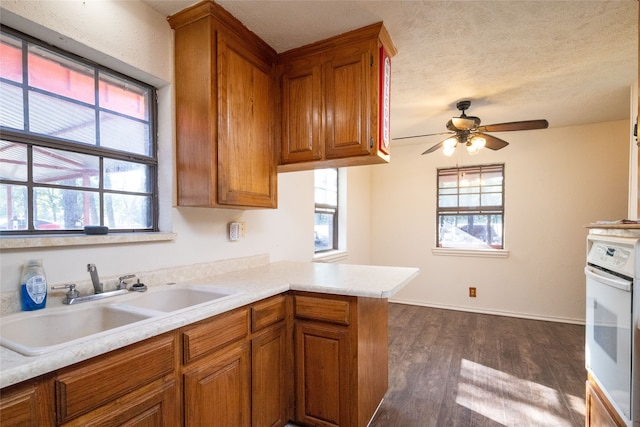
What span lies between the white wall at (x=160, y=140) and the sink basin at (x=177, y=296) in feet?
0.54

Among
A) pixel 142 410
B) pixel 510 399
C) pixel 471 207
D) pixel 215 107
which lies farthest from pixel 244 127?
pixel 471 207

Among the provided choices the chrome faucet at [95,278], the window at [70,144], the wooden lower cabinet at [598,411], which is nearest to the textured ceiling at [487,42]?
the window at [70,144]

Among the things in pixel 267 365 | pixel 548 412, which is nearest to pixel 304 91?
pixel 267 365

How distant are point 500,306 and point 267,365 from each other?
3.53 m

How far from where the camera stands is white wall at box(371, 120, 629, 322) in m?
3.54

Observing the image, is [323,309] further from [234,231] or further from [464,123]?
[464,123]

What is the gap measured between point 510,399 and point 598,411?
748 mm

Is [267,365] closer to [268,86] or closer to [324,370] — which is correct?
[324,370]

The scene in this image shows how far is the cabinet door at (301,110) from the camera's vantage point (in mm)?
2033

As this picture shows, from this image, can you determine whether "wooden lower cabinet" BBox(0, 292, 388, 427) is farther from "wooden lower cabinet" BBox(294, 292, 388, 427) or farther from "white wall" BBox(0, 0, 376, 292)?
"white wall" BBox(0, 0, 376, 292)

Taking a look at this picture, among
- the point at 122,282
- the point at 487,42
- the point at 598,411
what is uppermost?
the point at 487,42

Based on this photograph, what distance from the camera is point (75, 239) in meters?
1.34

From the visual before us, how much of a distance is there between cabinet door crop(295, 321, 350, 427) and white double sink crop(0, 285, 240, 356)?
0.52 meters

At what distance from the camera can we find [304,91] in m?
2.08
